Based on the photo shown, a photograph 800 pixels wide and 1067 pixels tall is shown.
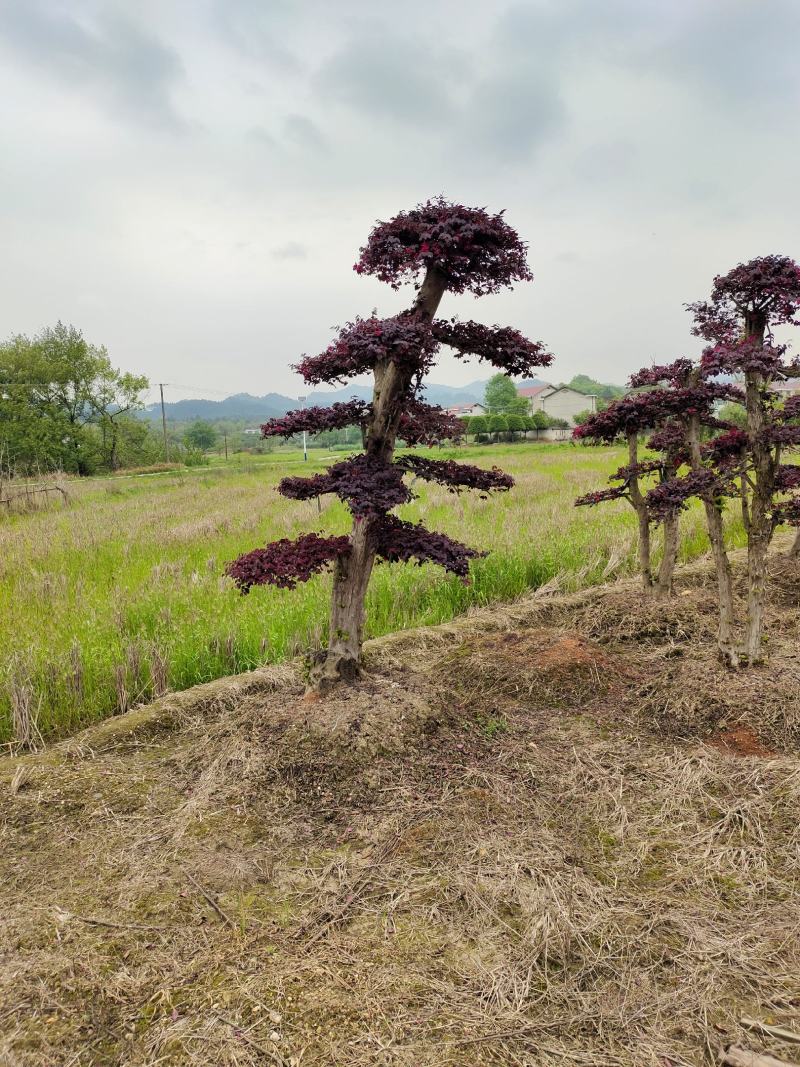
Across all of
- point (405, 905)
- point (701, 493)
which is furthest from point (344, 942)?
point (701, 493)

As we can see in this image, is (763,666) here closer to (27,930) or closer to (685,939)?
(685,939)

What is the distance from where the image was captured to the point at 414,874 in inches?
105

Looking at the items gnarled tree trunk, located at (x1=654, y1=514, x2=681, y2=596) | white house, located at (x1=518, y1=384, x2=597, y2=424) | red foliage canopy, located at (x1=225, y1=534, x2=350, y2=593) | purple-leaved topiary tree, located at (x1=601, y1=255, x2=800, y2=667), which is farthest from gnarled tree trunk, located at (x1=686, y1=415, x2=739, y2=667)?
white house, located at (x1=518, y1=384, x2=597, y2=424)

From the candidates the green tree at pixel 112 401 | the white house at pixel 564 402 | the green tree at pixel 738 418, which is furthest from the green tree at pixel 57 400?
the white house at pixel 564 402

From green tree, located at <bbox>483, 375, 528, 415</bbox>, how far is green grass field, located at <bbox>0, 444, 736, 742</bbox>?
233ft

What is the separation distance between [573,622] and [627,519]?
6379 mm

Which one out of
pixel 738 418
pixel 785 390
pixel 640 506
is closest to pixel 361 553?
pixel 640 506

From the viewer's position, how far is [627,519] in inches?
455

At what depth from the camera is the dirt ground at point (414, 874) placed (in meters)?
1.97

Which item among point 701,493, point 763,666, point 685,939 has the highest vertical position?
point 701,493

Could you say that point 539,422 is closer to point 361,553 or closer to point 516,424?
point 516,424

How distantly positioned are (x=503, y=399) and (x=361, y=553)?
9113 cm

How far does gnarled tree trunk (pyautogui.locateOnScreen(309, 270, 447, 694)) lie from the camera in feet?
11.8

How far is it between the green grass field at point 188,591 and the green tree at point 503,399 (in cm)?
7111
